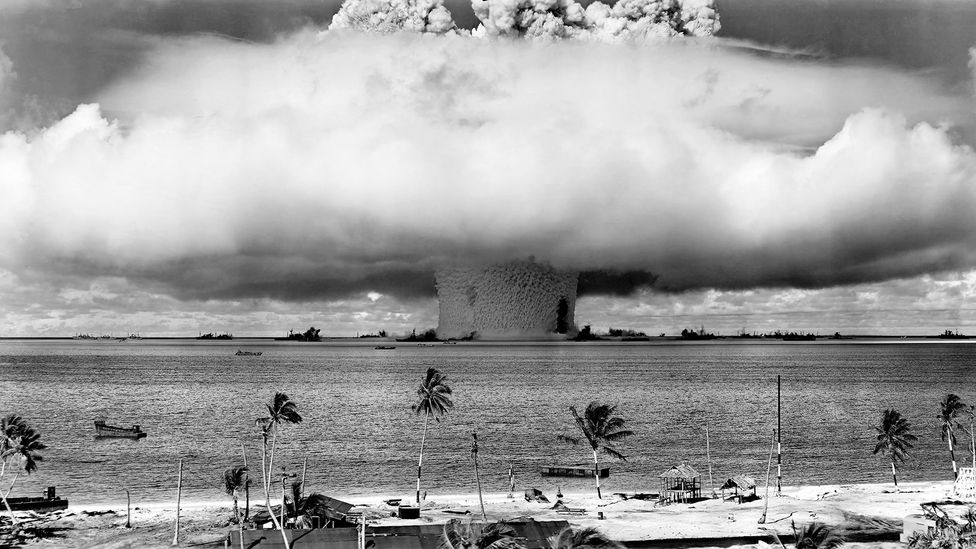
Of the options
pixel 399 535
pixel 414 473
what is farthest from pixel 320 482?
pixel 399 535

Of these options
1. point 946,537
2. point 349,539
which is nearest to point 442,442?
point 349,539

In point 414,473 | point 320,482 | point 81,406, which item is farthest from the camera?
point 81,406

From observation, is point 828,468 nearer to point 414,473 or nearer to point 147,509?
point 414,473

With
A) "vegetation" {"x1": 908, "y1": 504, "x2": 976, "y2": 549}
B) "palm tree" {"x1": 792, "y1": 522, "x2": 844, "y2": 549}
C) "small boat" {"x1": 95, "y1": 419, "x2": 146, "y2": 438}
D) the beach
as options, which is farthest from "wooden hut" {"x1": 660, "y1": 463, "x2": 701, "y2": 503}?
"small boat" {"x1": 95, "y1": 419, "x2": 146, "y2": 438}

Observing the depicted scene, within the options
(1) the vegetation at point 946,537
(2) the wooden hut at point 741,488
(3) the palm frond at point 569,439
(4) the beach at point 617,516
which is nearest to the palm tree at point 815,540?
(1) the vegetation at point 946,537

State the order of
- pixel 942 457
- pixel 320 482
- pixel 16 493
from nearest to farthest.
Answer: pixel 16 493
pixel 320 482
pixel 942 457

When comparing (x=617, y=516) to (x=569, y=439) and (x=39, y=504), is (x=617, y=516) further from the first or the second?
(x=569, y=439)

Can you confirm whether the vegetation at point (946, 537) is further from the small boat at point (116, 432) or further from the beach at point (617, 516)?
the small boat at point (116, 432)
